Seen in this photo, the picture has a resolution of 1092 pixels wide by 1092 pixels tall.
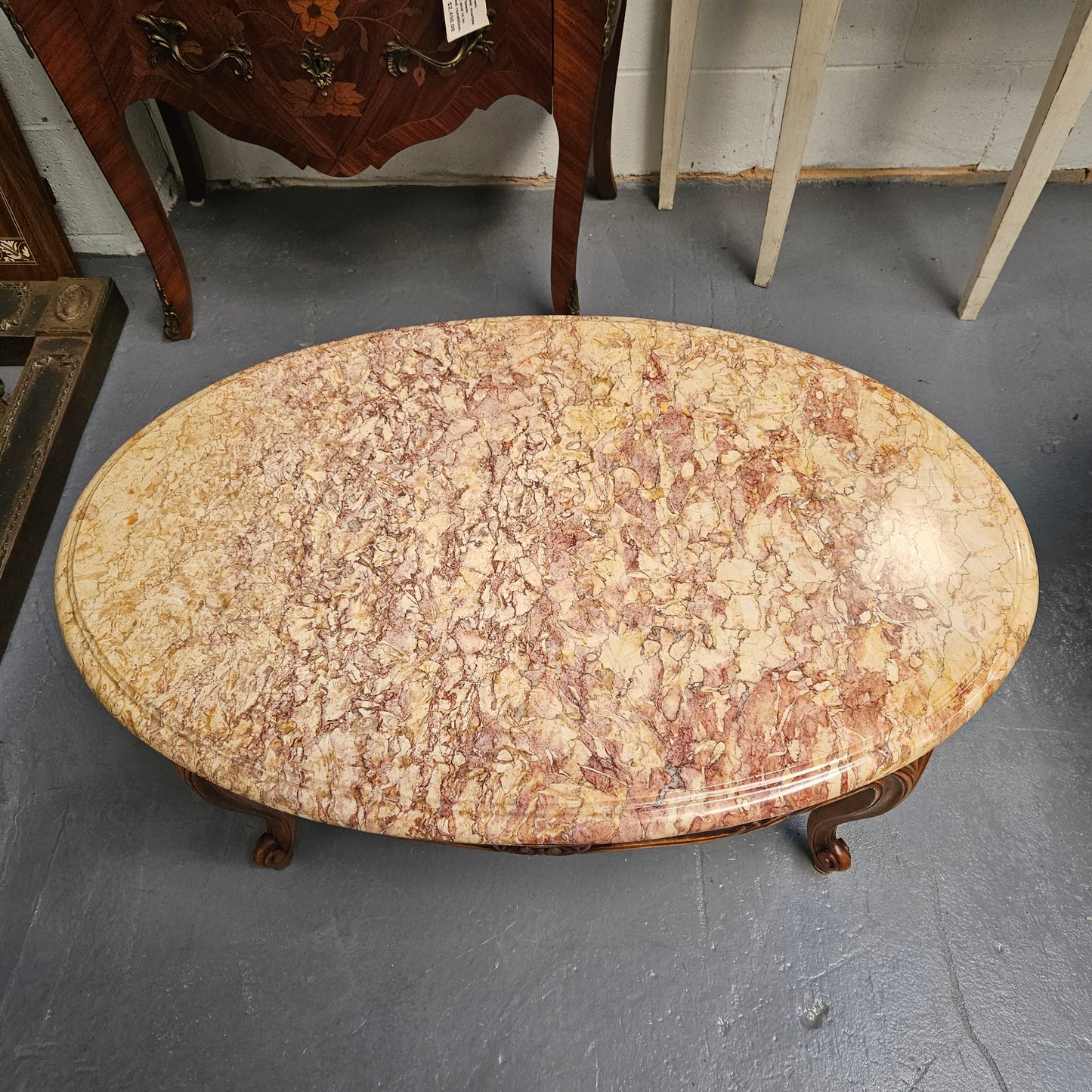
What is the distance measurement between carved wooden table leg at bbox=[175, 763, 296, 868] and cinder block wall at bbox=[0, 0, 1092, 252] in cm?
156

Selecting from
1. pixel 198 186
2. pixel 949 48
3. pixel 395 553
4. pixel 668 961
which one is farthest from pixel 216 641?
pixel 949 48

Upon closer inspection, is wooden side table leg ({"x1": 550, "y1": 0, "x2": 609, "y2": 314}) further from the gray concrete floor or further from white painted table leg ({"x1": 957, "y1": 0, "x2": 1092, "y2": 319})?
the gray concrete floor

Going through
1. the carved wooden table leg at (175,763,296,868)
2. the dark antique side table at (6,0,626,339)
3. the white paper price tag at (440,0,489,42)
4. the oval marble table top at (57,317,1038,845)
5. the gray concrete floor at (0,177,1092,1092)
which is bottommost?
the gray concrete floor at (0,177,1092,1092)

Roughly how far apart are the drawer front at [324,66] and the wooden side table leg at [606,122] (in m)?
0.42

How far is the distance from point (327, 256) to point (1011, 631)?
179 centimetres

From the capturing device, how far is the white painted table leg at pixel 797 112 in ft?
5.79

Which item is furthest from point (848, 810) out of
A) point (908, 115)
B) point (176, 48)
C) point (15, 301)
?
Result: point (15, 301)

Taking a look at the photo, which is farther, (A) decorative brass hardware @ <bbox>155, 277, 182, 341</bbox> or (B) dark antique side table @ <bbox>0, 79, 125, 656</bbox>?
(A) decorative brass hardware @ <bbox>155, 277, 182, 341</bbox>

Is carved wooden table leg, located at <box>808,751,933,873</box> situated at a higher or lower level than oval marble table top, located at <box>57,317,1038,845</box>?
lower

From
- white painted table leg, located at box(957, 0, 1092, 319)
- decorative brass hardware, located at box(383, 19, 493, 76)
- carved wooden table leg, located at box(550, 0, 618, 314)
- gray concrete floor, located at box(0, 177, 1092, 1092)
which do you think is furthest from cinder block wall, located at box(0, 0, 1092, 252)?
gray concrete floor, located at box(0, 177, 1092, 1092)

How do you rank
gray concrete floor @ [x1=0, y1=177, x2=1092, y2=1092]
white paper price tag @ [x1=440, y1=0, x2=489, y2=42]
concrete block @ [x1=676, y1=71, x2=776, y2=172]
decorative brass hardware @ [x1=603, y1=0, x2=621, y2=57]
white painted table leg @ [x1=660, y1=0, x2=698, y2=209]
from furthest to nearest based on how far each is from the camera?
concrete block @ [x1=676, y1=71, x2=776, y2=172] → white painted table leg @ [x1=660, y1=0, x2=698, y2=209] → decorative brass hardware @ [x1=603, y1=0, x2=621, y2=57] → white paper price tag @ [x1=440, y1=0, x2=489, y2=42] → gray concrete floor @ [x1=0, y1=177, x2=1092, y2=1092]

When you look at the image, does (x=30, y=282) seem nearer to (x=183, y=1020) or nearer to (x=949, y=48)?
(x=183, y=1020)

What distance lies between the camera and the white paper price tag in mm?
1570

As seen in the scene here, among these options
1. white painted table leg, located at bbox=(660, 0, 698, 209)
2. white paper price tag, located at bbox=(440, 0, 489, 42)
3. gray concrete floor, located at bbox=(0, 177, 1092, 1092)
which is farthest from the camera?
white painted table leg, located at bbox=(660, 0, 698, 209)
